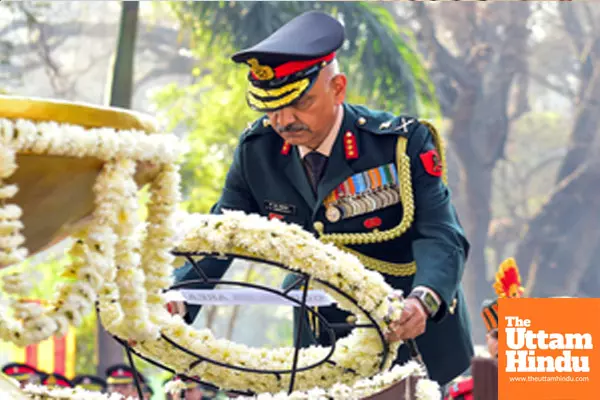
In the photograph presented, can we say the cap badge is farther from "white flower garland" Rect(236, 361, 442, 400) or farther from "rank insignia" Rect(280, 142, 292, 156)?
"white flower garland" Rect(236, 361, 442, 400)

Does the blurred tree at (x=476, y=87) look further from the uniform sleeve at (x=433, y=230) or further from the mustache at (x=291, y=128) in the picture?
the mustache at (x=291, y=128)

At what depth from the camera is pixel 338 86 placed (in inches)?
120

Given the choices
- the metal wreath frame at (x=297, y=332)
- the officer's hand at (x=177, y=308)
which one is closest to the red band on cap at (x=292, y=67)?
the officer's hand at (x=177, y=308)

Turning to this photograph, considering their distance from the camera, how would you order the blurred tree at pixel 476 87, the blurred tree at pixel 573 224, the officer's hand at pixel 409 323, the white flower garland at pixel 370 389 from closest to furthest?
1. the white flower garland at pixel 370 389
2. the officer's hand at pixel 409 323
3. the blurred tree at pixel 476 87
4. the blurred tree at pixel 573 224

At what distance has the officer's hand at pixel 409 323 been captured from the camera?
1959 millimetres

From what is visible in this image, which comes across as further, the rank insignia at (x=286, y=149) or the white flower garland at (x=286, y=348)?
the rank insignia at (x=286, y=149)

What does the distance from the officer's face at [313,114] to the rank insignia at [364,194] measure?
16cm

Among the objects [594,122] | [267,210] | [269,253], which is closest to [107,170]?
[269,253]

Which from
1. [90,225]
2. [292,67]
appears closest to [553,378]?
[292,67]

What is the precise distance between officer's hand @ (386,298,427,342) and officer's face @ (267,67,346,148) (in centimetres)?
69

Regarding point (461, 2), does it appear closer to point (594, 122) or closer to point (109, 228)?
point (594, 122)

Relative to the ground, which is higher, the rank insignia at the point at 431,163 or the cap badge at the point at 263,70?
the cap badge at the point at 263,70

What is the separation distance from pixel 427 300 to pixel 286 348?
0.41 meters

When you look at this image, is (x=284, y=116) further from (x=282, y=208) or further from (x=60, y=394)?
(x=60, y=394)
